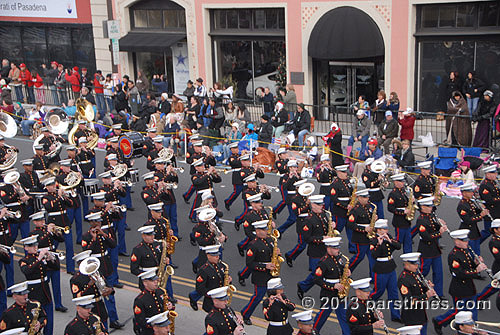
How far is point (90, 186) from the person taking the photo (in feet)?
54.9

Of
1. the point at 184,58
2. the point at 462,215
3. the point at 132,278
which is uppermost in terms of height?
the point at 184,58

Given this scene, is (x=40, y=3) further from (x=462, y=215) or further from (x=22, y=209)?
(x=462, y=215)

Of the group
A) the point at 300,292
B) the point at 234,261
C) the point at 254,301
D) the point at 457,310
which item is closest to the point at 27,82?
the point at 234,261

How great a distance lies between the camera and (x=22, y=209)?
14.4 meters

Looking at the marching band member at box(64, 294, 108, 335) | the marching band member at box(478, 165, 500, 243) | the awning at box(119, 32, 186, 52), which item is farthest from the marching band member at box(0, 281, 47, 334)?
the awning at box(119, 32, 186, 52)

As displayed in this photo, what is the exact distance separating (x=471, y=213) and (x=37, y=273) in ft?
26.4

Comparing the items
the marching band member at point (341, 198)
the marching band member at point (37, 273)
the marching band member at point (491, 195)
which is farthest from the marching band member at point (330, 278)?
the marching band member at point (37, 273)

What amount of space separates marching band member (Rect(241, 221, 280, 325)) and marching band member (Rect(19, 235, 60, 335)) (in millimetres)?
3308

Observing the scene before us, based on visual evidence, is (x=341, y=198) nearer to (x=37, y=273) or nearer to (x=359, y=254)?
(x=359, y=254)

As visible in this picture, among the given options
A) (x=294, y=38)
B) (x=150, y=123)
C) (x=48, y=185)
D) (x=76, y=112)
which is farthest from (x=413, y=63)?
(x=48, y=185)

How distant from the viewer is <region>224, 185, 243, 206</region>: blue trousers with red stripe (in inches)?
647

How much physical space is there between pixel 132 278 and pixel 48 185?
265 centimetres

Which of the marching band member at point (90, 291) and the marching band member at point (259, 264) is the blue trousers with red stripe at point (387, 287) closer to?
the marching band member at point (259, 264)

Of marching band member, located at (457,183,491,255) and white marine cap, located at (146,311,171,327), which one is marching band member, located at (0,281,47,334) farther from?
marching band member, located at (457,183,491,255)
